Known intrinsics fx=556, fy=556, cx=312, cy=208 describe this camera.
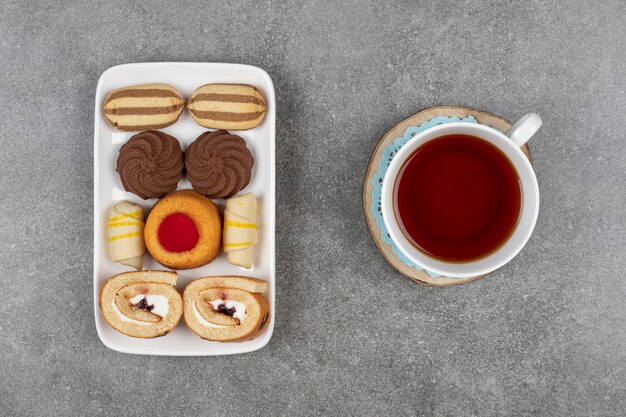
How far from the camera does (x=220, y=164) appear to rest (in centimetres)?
97

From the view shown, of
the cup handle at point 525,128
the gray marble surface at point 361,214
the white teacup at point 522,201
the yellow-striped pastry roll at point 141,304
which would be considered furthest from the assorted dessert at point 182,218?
the cup handle at point 525,128

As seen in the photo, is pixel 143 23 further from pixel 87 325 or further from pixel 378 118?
pixel 87 325

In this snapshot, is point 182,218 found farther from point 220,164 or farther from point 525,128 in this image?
point 525,128

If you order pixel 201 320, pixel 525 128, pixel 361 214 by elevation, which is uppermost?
pixel 525 128

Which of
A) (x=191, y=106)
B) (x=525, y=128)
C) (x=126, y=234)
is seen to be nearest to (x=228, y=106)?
(x=191, y=106)

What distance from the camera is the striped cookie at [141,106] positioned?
969 mm

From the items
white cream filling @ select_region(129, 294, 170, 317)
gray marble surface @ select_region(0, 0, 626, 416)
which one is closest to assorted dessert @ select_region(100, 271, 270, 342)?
white cream filling @ select_region(129, 294, 170, 317)

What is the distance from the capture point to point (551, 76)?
1.06 meters

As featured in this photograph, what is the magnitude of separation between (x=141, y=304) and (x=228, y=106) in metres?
0.38

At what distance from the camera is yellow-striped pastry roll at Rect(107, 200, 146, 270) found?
3.15 ft

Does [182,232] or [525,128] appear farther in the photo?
[182,232]

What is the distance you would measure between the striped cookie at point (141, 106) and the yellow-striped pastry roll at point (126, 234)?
0.15 m

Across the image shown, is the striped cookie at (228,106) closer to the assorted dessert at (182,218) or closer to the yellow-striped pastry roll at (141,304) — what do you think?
the assorted dessert at (182,218)

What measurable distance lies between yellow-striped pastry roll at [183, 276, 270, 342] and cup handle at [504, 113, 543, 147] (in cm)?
47
